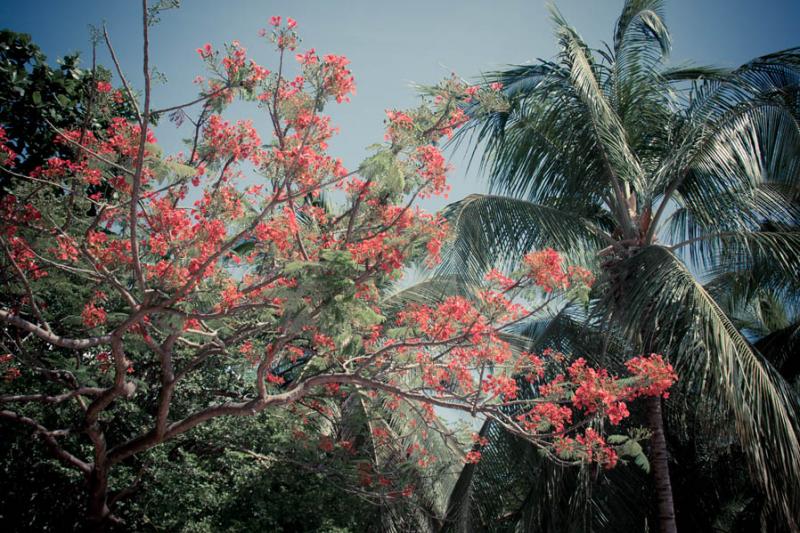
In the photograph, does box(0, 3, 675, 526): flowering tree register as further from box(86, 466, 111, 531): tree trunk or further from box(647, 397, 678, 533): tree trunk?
box(647, 397, 678, 533): tree trunk

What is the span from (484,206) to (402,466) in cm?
436

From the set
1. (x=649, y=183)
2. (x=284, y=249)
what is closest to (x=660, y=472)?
(x=649, y=183)

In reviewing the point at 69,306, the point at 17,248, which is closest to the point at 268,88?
the point at 17,248

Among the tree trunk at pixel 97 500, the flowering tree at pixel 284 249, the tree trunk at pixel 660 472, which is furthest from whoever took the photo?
the tree trunk at pixel 660 472

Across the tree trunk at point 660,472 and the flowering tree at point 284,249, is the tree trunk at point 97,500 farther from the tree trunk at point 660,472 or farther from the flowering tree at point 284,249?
the tree trunk at point 660,472

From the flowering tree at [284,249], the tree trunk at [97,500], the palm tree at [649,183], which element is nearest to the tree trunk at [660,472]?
the palm tree at [649,183]

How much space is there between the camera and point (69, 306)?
27.7 ft

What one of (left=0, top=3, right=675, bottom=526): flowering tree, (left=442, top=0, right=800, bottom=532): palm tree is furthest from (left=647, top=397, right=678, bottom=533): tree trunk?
(left=0, top=3, right=675, bottom=526): flowering tree

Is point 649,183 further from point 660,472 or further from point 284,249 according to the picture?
point 284,249

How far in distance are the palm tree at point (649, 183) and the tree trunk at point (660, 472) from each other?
0.01 meters

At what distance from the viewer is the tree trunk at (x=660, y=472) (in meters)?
7.16

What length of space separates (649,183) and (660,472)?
12.9 ft

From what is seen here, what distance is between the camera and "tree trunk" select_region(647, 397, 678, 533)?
7164 millimetres

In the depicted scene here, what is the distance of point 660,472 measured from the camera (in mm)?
7383
